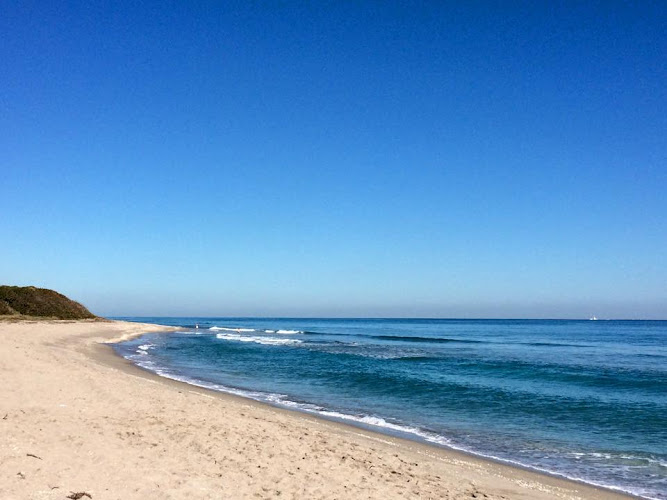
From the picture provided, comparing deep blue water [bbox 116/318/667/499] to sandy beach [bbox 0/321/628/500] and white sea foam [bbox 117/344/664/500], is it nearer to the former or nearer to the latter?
white sea foam [bbox 117/344/664/500]

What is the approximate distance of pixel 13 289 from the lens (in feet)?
200

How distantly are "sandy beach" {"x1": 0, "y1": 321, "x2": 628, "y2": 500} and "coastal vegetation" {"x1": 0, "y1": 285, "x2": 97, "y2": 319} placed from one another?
169ft

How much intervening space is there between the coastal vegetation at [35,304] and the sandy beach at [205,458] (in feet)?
169

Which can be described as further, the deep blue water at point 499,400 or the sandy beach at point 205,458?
the deep blue water at point 499,400

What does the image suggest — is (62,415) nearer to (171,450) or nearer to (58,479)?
(171,450)

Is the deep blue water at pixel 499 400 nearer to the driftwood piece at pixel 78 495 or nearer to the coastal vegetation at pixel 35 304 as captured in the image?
the driftwood piece at pixel 78 495

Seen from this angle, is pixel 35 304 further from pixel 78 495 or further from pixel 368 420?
pixel 78 495

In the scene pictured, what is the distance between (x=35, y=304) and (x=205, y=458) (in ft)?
209

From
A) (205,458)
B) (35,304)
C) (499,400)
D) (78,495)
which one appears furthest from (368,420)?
(35,304)

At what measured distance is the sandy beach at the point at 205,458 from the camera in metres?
6.91

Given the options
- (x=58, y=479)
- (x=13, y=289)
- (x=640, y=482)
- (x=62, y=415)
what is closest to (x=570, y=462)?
(x=640, y=482)

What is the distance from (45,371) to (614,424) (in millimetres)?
18333

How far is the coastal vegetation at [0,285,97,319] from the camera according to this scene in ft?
188

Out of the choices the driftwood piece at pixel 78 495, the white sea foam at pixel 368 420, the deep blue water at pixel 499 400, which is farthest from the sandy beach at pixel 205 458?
the deep blue water at pixel 499 400
